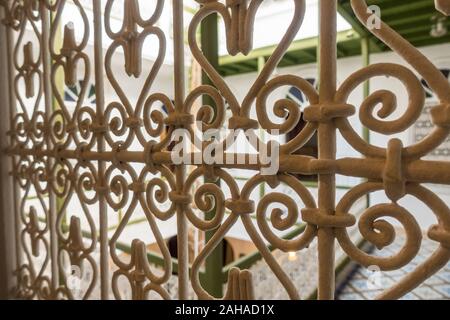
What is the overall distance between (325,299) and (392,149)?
0.84 ft

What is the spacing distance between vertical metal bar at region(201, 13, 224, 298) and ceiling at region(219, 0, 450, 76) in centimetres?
197

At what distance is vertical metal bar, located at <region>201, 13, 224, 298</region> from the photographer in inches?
31.7

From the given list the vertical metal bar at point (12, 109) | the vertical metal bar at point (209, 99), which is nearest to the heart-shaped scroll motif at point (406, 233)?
the vertical metal bar at point (209, 99)

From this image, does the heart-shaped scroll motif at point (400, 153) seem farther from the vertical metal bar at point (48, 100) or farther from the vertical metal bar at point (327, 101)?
Result: the vertical metal bar at point (48, 100)

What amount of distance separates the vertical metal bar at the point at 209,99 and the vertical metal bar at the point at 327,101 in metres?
0.36

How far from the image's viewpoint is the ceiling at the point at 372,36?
2546mm

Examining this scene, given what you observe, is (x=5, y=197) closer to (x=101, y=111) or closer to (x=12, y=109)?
(x=12, y=109)

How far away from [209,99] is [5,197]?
80 centimetres

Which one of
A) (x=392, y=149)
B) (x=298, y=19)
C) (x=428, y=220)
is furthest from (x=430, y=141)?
(x=428, y=220)

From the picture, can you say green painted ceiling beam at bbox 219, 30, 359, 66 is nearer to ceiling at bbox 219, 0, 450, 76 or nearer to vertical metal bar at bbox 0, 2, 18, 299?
ceiling at bbox 219, 0, 450, 76

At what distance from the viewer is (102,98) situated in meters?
0.73

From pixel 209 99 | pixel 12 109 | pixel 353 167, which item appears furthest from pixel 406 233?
pixel 12 109

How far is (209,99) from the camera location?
874 mm
